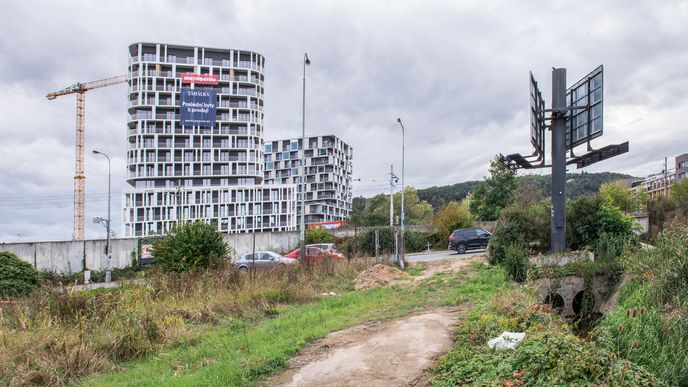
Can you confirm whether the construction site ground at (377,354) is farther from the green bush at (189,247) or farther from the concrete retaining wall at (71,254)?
the concrete retaining wall at (71,254)

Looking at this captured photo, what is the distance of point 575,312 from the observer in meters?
16.1

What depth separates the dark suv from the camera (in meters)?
29.9

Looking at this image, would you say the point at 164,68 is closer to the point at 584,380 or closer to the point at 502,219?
the point at 502,219

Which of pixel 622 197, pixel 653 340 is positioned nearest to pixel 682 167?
pixel 622 197

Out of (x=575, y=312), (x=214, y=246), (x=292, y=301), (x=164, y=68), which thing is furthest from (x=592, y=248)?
(x=164, y=68)

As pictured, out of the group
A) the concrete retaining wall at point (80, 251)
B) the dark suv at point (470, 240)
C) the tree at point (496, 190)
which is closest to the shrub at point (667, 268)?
the dark suv at point (470, 240)

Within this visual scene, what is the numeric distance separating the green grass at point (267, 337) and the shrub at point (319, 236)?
24435 mm

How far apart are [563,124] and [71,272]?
3169cm

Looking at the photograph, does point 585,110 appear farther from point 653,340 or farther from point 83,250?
point 83,250

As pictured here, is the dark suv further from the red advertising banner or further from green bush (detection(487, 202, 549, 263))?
the red advertising banner

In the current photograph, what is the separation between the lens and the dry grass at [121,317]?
752cm

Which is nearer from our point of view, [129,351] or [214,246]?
[129,351]

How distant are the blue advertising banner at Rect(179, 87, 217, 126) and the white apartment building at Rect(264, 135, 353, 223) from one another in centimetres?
3174

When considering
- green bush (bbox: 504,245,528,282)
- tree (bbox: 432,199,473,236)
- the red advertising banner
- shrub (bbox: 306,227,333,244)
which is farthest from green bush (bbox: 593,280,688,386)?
the red advertising banner
